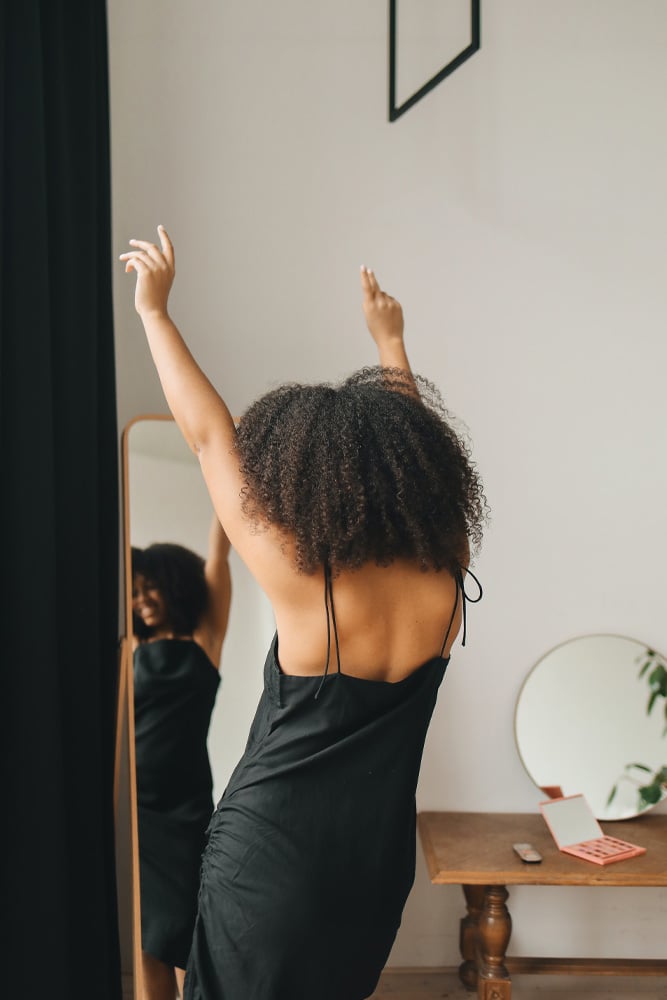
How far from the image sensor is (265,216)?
2.27 meters

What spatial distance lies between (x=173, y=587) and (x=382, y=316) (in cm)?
84

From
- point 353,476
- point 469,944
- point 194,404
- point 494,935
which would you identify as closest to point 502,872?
point 494,935

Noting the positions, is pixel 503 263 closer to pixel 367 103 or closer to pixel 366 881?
pixel 367 103

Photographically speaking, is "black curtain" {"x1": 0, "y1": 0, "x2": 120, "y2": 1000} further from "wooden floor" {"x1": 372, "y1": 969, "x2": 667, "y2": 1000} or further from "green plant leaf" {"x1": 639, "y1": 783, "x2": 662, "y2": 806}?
"green plant leaf" {"x1": 639, "y1": 783, "x2": 662, "y2": 806}

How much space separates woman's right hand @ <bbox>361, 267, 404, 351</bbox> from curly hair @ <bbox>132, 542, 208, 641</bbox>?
766 mm

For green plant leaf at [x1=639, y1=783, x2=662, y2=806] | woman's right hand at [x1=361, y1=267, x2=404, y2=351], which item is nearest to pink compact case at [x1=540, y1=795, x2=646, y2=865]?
green plant leaf at [x1=639, y1=783, x2=662, y2=806]

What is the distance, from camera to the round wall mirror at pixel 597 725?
7.49 ft

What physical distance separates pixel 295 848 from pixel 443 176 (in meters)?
1.75

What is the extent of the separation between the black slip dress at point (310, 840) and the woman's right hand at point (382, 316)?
59cm

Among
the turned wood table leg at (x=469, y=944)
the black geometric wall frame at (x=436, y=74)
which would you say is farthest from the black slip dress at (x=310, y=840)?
the black geometric wall frame at (x=436, y=74)

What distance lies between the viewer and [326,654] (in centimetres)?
125

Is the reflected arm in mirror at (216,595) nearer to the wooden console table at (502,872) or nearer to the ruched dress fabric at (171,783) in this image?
the ruched dress fabric at (171,783)

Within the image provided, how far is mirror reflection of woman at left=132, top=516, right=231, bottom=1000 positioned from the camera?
194 centimetres

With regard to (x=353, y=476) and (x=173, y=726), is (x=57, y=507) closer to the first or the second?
(x=173, y=726)
